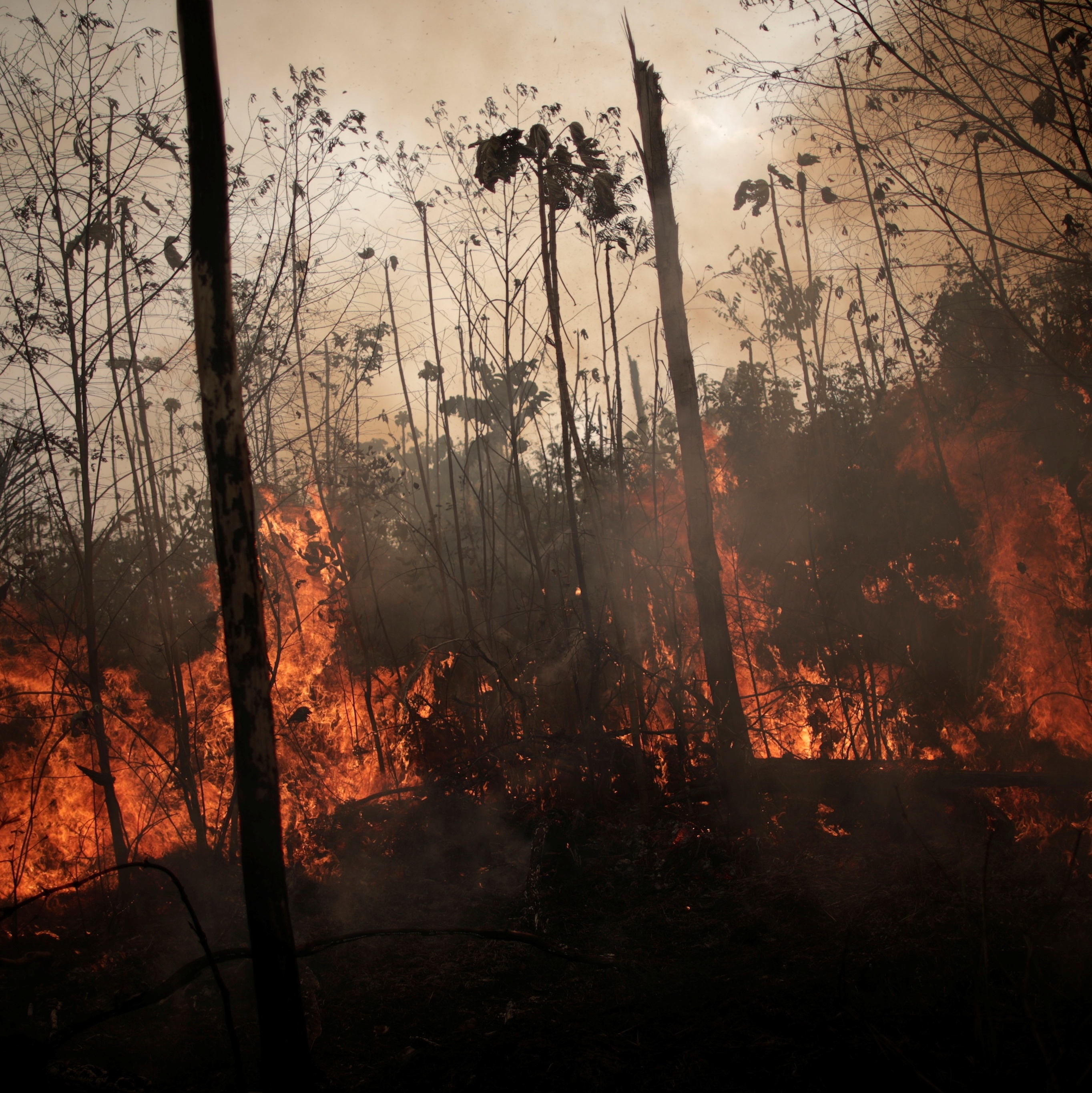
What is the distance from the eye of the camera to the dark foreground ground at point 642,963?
11.1 feet

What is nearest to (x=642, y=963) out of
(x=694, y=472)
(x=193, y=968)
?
(x=193, y=968)

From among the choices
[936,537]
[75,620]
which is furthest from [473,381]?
[936,537]

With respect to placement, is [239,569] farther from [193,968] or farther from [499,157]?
[499,157]

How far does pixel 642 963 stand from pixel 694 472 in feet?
15.0

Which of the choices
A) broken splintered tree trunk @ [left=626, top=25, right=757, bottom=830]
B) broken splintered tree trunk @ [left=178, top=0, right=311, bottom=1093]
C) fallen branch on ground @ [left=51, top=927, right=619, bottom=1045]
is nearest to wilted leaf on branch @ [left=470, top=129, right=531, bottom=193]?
broken splintered tree trunk @ [left=626, top=25, right=757, bottom=830]

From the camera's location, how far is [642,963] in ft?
16.0

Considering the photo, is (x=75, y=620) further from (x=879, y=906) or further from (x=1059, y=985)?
(x=1059, y=985)

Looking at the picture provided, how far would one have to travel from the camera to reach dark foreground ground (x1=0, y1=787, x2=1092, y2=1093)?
11.1 feet

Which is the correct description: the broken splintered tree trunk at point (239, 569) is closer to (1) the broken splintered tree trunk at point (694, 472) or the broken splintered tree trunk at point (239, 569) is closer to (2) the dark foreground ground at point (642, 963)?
(2) the dark foreground ground at point (642, 963)

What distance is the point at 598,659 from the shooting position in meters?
7.03

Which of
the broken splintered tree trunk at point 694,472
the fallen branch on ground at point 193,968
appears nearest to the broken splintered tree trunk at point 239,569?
the fallen branch on ground at point 193,968

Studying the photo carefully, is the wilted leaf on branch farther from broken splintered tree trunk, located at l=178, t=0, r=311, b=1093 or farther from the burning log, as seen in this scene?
the burning log

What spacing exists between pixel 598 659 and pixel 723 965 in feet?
9.75

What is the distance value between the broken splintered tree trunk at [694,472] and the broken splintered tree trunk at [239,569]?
16.3 feet
